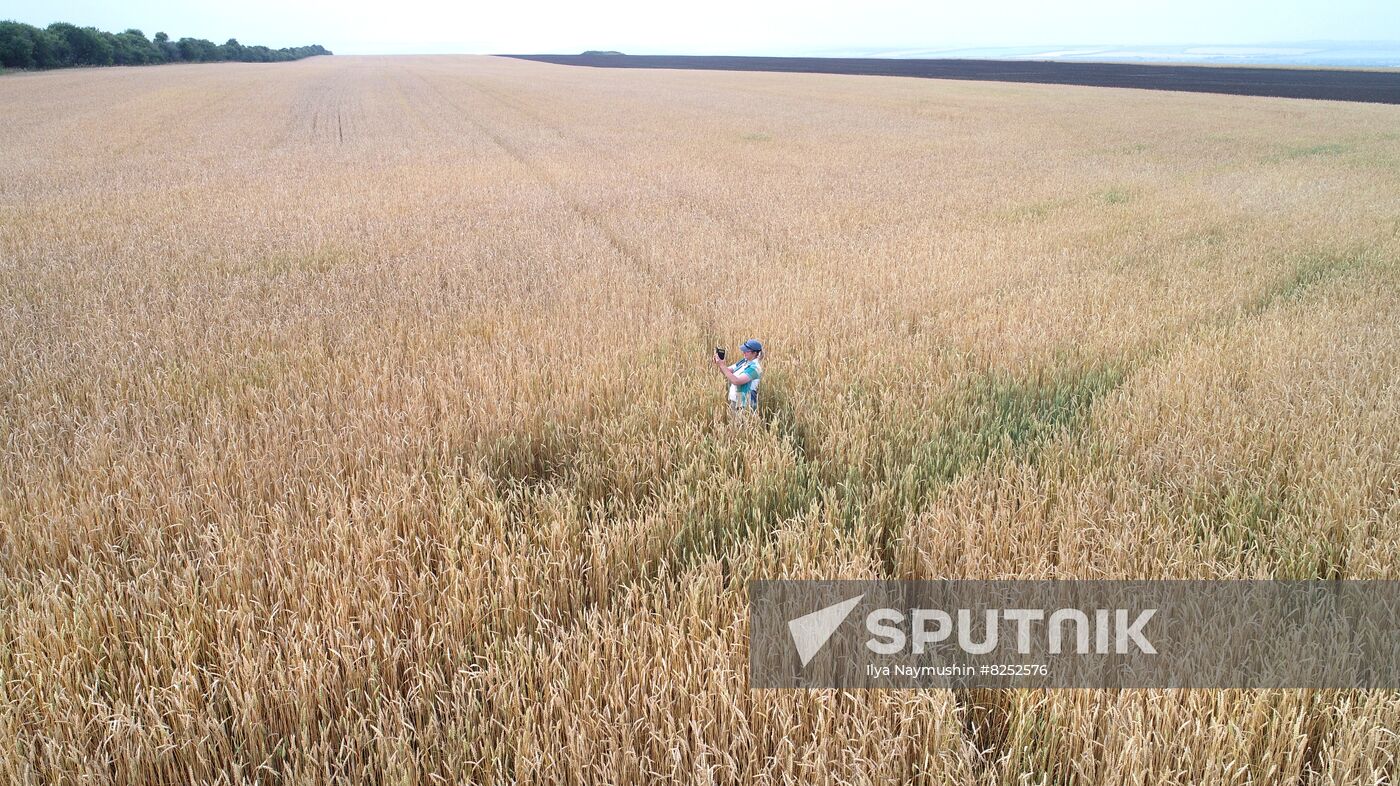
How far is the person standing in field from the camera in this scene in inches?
141

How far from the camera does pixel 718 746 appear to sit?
6.61 feet

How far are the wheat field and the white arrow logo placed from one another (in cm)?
15

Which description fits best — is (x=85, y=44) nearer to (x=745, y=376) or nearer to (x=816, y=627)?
(x=745, y=376)

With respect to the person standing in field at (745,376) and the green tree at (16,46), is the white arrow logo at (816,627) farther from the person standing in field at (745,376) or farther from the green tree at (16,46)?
the green tree at (16,46)

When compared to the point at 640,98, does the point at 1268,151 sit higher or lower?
lower

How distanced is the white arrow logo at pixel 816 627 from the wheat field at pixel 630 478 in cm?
15

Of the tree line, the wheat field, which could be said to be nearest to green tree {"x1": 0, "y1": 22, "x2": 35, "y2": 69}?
the tree line

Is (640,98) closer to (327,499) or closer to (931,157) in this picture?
(931,157)

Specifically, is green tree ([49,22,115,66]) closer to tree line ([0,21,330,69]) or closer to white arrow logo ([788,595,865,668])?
tree line ([0,21,330,69])

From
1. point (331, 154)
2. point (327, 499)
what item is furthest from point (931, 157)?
point (327, 499)

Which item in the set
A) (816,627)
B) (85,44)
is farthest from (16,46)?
(816,627)

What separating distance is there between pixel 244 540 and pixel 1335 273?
971cm

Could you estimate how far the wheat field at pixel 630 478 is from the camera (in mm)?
2023

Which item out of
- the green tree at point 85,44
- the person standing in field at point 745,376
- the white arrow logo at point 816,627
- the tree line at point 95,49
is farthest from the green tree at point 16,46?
the white arrow logo at point 816,627
